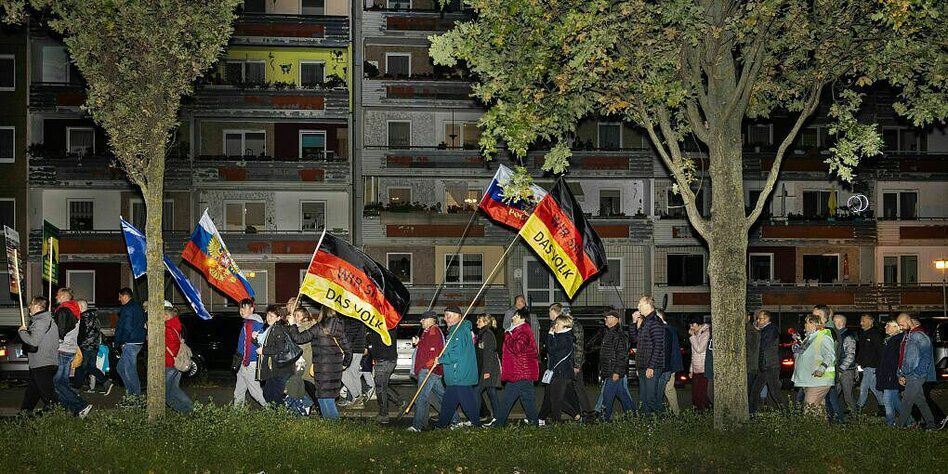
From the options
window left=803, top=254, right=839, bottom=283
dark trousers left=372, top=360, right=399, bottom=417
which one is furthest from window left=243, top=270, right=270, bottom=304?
dark trousers left=372, top=360, right=399, bottom=417

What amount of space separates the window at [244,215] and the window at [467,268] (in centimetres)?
747

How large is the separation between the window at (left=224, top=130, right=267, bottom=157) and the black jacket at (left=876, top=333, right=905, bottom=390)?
3090 centimetres

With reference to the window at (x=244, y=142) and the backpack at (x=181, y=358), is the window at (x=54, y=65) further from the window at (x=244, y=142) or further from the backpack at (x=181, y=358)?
the backpack at (x=181, y=358)

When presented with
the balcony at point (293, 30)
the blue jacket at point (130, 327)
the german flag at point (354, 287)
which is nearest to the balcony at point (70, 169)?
the balcony at point (293, 30)

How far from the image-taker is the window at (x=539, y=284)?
44.8 meters

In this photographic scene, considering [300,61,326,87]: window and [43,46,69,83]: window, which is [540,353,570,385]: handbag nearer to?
[300,61,326,87]: window

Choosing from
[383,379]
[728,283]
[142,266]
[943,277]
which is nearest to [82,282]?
[142,266]

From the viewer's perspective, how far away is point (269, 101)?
43.2 m

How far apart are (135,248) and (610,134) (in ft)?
88.8

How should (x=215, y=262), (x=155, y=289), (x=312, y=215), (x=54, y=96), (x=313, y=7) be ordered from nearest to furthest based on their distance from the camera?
(x=155, y=289) < (x=215, y=262) < (x=54, y=96) < (x=312, y=215) < (x=313, y=7)

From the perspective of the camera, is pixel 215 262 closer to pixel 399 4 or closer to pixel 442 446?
pixel 442 446

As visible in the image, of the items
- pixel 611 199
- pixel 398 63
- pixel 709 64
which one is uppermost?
pixel 398 63

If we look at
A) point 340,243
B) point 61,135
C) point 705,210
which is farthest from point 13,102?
point 340,243

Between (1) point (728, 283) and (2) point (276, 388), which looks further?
(2) point (276, 388)
